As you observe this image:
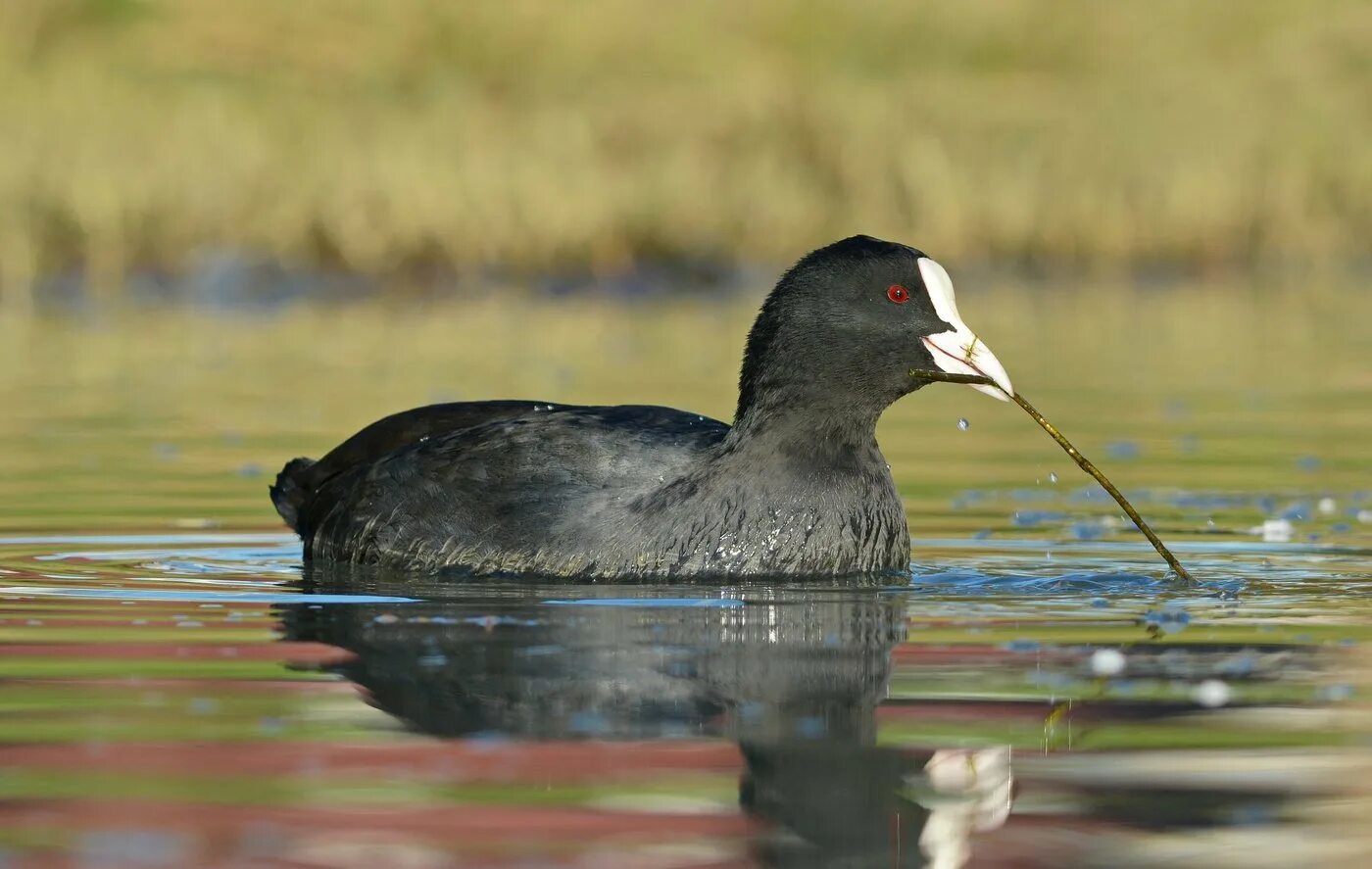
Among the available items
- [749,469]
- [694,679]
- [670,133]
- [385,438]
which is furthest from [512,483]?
[670,133]

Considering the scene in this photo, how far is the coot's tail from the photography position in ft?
28.9

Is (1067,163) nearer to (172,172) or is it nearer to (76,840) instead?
(172,172)

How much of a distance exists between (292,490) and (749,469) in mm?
A: 2126

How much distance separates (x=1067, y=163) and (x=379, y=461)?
1770cm

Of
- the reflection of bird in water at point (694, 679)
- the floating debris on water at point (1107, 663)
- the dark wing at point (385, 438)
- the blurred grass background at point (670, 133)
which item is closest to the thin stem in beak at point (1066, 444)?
the reflection of bird in water at point (694, 679)

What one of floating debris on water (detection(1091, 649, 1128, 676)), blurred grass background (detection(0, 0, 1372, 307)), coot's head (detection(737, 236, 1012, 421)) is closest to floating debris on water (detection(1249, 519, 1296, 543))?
coot's head (detection(737, 236, 1012, 421))

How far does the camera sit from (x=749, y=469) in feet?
24.4

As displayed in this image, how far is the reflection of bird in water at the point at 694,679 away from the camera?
4289 millimetres

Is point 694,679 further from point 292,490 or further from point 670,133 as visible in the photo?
point 670,133

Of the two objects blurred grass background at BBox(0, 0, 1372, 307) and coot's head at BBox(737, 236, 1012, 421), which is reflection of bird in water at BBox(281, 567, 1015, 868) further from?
blurred grass background at BBox(0, 0, 1372, 307)

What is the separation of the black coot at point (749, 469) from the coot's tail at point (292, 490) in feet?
3.07

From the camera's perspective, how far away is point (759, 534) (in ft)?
24.0

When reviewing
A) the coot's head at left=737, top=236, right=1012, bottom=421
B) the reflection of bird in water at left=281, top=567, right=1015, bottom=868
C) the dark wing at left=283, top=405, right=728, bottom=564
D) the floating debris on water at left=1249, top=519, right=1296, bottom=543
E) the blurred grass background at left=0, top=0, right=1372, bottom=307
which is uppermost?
the blurred grass background at left=0, top=0, right=1372, bottom=307

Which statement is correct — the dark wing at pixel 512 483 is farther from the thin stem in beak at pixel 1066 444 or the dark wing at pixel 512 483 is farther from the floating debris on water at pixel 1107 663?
the floating debris on water at pixel 1107 663
